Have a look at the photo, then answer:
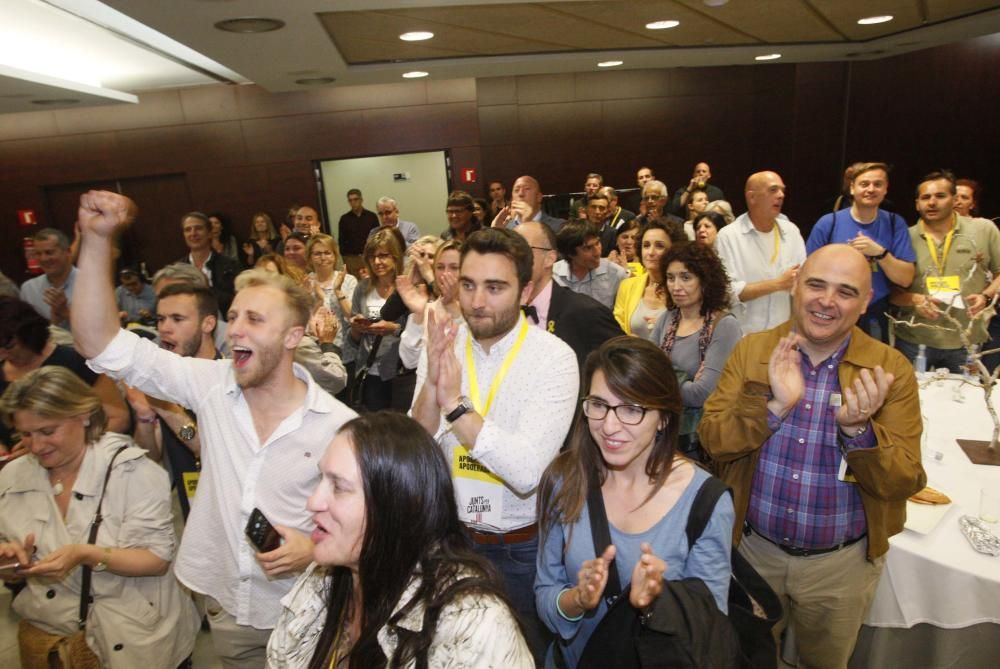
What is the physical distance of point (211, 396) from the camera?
6.59ft

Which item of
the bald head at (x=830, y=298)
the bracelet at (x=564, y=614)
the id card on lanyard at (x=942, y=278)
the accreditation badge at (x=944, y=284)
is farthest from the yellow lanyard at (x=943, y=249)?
the bracelet at (x=564, y=614)

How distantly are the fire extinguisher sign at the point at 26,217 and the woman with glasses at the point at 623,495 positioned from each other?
411 inches

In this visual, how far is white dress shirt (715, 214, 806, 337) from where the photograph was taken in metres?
4.08

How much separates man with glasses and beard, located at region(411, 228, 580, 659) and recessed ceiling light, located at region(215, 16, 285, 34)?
252 centimetres

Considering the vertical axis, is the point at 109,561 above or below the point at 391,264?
below

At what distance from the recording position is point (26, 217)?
357 inches

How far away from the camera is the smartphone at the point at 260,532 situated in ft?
5.57

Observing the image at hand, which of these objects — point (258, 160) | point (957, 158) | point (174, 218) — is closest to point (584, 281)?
point (258, 160)

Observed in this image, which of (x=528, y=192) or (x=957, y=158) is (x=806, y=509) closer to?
(x=528, y=192)

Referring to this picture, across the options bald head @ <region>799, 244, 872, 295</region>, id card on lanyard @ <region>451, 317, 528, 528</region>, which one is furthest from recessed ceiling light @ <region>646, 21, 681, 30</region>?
id card on lanyard @ <region>451, 317, 528, 528</region>

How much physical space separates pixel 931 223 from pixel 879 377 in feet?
10.6

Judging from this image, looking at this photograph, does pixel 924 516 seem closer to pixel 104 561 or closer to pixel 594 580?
pixel 594 580

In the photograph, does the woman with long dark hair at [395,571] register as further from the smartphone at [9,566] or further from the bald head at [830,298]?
the bald head at [830,298]

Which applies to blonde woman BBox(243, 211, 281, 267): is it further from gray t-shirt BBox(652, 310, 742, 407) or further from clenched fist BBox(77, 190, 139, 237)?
clenched fist BBox(77, 190, 139, 237)
